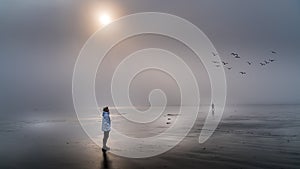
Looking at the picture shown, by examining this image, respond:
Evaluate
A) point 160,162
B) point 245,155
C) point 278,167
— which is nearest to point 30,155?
point 160,162

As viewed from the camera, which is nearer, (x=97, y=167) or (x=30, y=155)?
(x=97, y=167)

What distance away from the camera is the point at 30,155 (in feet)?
59.7

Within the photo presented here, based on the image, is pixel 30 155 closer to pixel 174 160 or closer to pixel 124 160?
pixel 124 160

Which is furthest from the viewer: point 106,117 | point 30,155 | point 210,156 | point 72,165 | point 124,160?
point 106,117

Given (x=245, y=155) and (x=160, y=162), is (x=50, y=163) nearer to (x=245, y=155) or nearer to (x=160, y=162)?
(x=160, y=162)

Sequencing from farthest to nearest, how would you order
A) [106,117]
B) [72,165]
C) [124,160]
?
[106,117] < [124,160] < [72,165]

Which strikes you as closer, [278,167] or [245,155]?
[278,167]

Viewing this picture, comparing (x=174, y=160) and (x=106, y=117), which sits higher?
(x=106, y=117)

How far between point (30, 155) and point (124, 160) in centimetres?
650

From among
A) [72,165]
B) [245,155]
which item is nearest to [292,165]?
[245,155]

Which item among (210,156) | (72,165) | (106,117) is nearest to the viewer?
(72,165)

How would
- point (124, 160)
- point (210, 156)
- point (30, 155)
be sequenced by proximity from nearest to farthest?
point (124, 160)
point (210, 156)
point (30, 155)

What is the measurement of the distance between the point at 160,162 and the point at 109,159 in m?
2.74

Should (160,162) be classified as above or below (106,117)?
below
